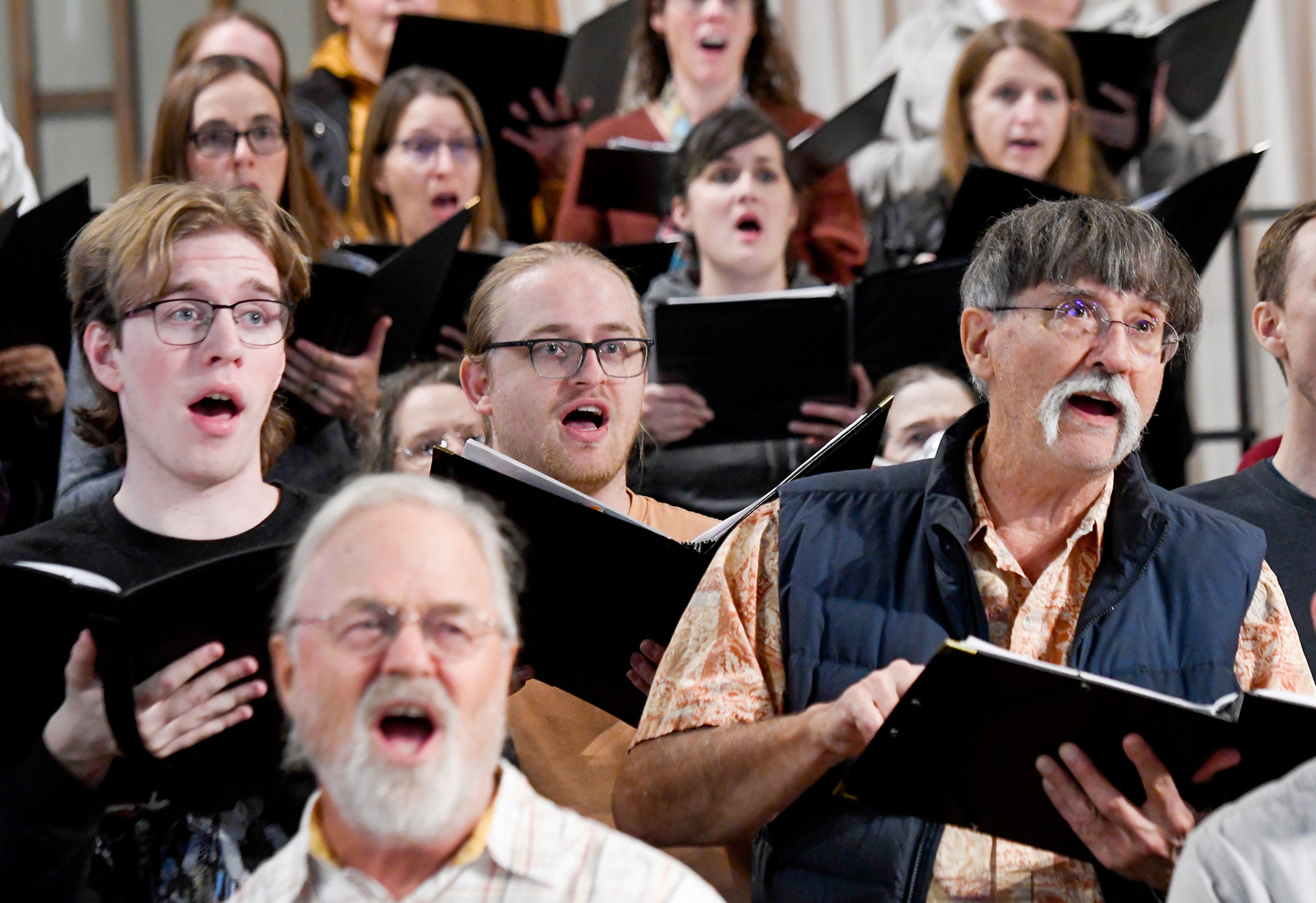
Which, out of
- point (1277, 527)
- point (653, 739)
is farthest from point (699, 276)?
point (653, 739)

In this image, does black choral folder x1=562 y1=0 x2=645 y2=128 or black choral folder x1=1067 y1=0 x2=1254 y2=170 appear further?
black choral folder x1=562 y1=0 x2=645 y2=128

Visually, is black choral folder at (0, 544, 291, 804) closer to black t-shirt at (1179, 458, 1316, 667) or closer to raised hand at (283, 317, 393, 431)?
raised hand at (283, 317, 393, 431)

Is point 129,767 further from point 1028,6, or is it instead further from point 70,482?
point 1028,6

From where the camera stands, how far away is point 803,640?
209 cm

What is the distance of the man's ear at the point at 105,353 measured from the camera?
231 centimetres

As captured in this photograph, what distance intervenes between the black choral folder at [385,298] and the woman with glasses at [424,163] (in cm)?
54

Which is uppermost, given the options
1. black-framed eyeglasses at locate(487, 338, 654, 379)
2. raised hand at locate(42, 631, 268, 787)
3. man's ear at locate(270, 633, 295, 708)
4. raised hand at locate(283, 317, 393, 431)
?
black-framed eyeglasses at locate(487, 338, 654, 379)

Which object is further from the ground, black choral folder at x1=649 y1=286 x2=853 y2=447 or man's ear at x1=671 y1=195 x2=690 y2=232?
man's ear at x1=671 y1=195 x2=690 y2=232

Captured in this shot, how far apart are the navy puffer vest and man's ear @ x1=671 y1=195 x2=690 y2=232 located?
1486 mm

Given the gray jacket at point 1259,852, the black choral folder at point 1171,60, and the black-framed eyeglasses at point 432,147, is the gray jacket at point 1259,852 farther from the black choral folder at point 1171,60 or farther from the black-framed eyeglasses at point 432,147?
the black choral folder at point 1171,60

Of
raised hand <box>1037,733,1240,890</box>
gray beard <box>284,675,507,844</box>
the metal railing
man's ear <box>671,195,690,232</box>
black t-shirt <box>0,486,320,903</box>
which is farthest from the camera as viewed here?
the metal railing

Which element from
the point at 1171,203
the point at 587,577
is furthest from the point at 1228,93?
the point at 587,577

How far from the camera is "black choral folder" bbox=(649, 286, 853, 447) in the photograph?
305 centimetres

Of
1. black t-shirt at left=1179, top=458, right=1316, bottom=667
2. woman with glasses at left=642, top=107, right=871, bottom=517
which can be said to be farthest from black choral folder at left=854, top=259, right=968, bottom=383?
black t-shirt at left=1179, top=458, right=1316, bottom=667
